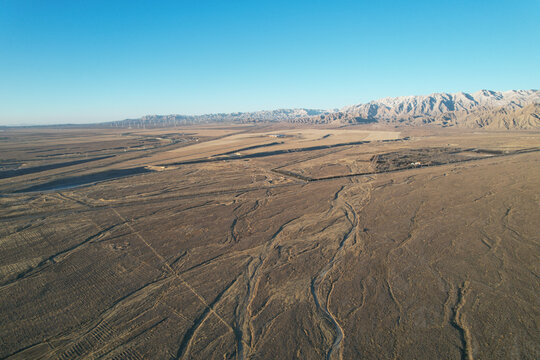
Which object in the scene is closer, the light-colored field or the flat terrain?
the flat terrain

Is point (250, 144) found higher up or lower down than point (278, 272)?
higher up

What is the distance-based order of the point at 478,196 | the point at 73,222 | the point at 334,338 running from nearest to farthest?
the point at 334,338
the point at 73,222
the point at 478,196

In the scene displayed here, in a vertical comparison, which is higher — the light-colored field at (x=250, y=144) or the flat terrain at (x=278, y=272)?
the light-colored field at (x=250, y=144)

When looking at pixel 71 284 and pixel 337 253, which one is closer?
pixel 71 284

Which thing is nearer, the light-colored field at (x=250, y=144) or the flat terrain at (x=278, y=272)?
the flat terrain at (x=278, y=272)

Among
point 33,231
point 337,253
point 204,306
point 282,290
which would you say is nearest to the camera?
point 204,306

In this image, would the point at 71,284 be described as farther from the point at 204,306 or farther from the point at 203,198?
the point at 203,198

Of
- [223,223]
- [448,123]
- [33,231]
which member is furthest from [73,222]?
[448,123]

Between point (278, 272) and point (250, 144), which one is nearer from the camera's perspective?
point (278, 272)
